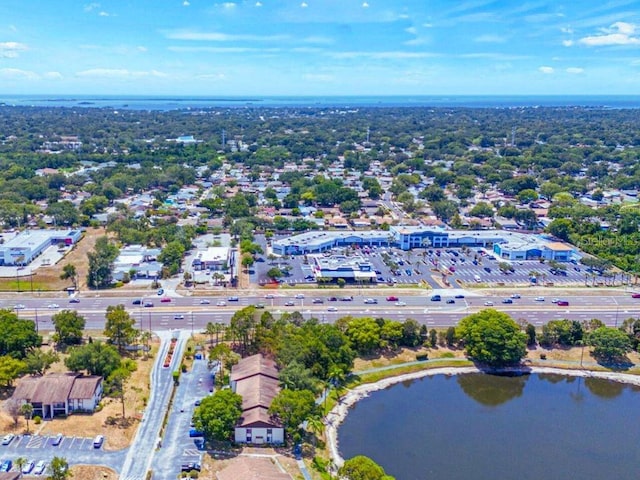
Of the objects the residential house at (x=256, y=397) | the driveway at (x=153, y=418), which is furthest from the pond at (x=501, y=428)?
the driveway at (x=153, y=418)

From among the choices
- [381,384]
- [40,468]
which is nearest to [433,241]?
[381,384]

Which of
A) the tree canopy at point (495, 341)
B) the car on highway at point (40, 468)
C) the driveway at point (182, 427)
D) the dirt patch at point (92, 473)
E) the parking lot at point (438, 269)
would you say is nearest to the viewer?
the dirt patch at point (92, 473)

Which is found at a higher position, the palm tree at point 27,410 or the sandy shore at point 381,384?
the palm tree at point 27,410

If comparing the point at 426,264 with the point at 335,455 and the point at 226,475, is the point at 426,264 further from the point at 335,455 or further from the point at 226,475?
the point at 226,475

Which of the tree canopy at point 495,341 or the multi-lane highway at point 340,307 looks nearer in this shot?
the tree canopy at point 495,341

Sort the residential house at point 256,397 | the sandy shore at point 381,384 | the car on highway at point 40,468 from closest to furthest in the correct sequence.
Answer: the car on highway at point 40,468
the residential house at point 256,397
the sandy shore at point 381,384

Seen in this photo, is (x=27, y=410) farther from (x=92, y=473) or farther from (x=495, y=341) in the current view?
(x=495, y=341)

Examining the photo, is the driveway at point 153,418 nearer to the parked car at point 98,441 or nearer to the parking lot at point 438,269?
the parked car at point 98,441
